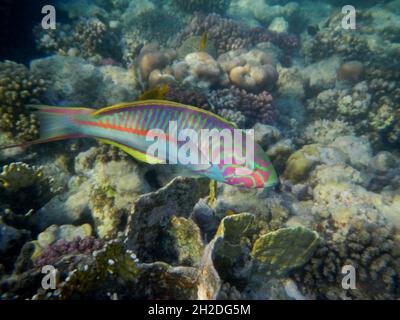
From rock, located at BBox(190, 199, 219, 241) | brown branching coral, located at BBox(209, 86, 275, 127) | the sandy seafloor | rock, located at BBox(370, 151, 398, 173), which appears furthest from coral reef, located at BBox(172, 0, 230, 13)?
rock, located at BBox(190, 199, 219, 241)

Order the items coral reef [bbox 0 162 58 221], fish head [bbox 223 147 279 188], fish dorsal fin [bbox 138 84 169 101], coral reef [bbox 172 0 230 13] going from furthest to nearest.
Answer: coral reef [bbox 172 0 230 13] → coral reef [bbox 0 162 58 221] → fish dorsal fin [bbox 138 84 169 101] → fish head [bbox 223 147 279 188]

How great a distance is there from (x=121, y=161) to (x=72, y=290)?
1.95 meters

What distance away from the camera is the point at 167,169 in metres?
4.06

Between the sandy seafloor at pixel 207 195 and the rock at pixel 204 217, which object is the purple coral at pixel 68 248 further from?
the rock at pixel 204 217

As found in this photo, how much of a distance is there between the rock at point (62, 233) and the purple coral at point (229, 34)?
6610 mm

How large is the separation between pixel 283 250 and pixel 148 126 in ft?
7.29

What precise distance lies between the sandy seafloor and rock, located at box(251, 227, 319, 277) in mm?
19

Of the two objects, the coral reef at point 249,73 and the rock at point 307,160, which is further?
the coral reef at point 249,73

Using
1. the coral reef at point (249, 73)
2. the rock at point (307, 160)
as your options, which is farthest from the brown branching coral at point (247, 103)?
the rock at point (307, 160)

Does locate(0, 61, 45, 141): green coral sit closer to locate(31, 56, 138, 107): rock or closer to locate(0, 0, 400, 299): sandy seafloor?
locate(0, 0, 400, 299): sandy seafloor

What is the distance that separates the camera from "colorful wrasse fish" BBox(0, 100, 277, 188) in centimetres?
262

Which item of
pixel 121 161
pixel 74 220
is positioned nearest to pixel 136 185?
pixel 121 161

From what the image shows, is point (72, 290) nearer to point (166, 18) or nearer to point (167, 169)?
point (167, 169)

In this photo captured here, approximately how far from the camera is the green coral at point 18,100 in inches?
168
